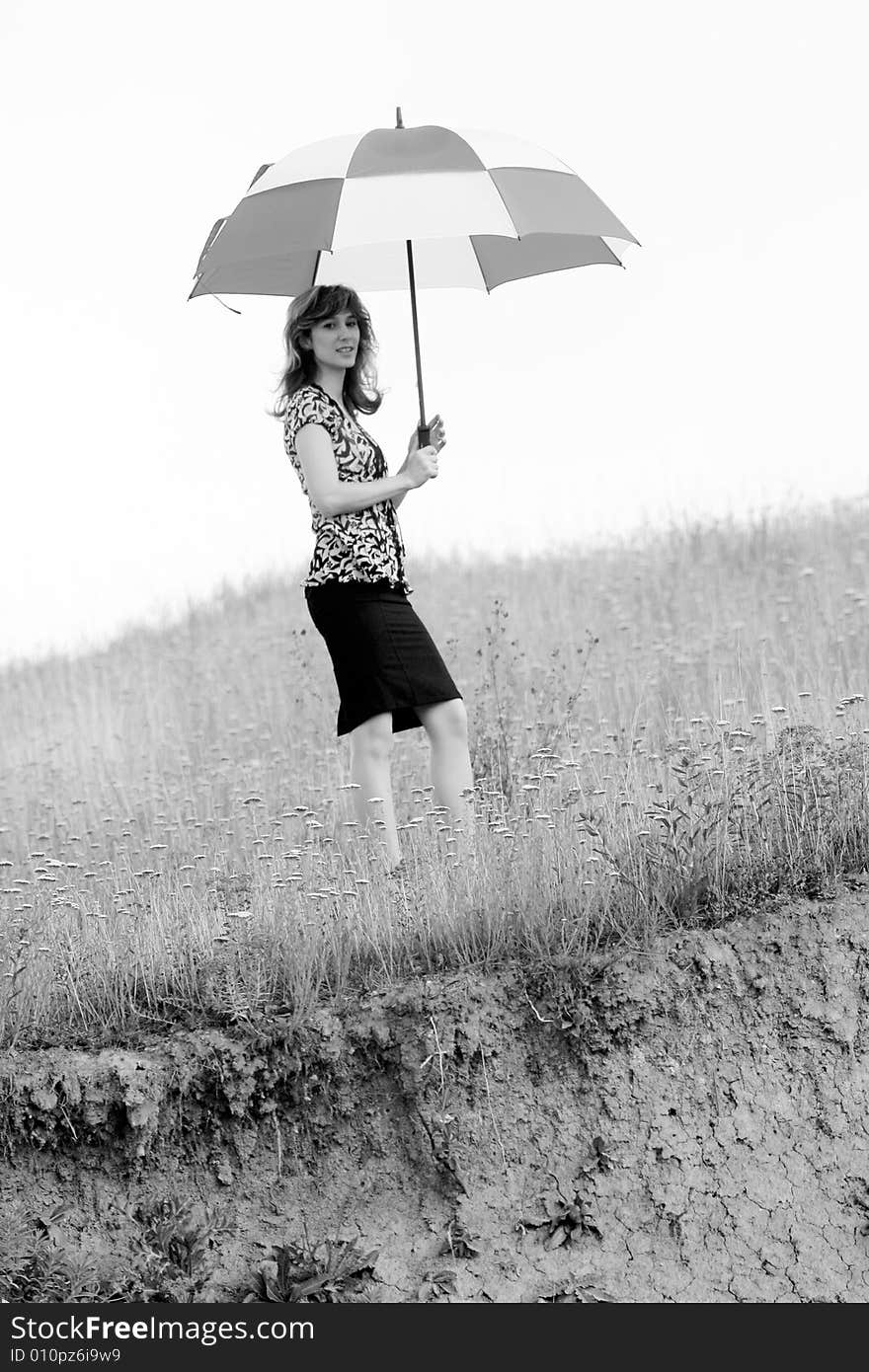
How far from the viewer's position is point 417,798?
701 cm

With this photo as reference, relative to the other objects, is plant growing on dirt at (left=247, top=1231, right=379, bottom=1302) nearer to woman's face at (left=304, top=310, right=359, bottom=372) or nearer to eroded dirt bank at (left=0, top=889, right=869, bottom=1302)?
eroded dirt bank at (left=0, top=889, right=869, bottom=1302)

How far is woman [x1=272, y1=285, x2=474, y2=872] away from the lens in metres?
5.99

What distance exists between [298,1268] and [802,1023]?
2.01 meters

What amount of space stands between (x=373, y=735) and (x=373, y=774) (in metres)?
0.17

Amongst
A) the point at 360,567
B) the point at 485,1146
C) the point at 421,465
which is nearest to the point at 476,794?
the point at 360,567

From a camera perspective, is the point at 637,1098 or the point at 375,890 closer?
the point at 637,1098

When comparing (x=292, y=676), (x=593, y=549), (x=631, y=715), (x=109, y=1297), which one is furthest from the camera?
(x=593, y=549)

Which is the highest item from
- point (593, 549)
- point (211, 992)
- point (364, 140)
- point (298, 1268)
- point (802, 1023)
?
point (364, 140)

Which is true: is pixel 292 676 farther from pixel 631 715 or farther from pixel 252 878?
pixel 252 878

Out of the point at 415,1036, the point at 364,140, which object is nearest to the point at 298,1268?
the point at 415,1036

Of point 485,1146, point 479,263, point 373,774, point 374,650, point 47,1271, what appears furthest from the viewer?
point 479,263

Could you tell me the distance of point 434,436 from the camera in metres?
6.25

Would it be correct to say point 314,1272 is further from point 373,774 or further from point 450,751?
point 450,751

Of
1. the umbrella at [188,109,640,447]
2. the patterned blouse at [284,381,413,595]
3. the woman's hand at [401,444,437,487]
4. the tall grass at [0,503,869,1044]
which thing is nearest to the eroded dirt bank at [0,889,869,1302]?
the tall grass at [0,503,869,1044]
